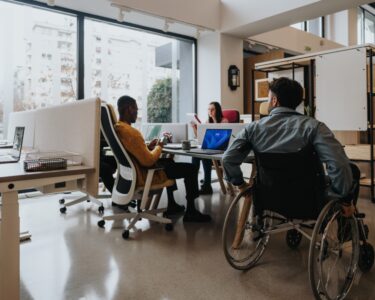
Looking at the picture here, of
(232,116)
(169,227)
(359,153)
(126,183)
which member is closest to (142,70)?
(232,116)

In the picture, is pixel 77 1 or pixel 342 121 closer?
pixel 342 121

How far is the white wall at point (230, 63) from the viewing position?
19.9 feet

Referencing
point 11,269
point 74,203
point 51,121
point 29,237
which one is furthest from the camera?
point 74,203

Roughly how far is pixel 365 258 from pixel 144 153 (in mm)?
1684

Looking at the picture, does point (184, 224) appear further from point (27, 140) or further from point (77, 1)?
point (77, 1)

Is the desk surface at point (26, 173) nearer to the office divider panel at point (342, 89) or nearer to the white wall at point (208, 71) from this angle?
the office divider panel at point (342, 89)

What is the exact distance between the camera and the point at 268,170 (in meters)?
1.78

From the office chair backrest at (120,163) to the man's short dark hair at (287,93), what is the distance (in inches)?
49.8

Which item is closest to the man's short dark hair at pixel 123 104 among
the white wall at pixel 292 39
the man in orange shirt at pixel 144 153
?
the man in orange shirt at pixel 144 153

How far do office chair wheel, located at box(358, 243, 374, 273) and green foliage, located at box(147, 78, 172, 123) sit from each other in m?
4.38

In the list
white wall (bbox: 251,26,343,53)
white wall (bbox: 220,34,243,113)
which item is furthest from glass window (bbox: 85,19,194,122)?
white wall (bbox: 251,26,343,53)

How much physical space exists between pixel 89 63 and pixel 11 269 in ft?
13.5

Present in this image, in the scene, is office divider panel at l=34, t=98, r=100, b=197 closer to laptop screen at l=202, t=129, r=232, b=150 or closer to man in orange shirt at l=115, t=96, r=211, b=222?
man in orange shirt at l=115, t=96, r=211, b=222

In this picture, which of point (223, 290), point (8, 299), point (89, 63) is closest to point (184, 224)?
point (223, 290)
